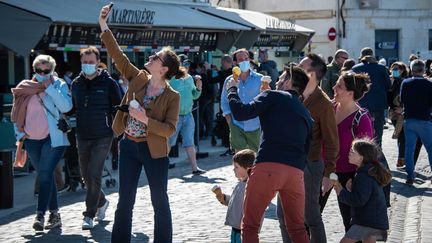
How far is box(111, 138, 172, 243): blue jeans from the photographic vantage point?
789 centimetres

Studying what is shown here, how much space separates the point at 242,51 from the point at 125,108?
144 inches

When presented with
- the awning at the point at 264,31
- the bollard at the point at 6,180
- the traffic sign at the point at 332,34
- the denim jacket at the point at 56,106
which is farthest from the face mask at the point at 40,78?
the traffic sign at the point at 332,34

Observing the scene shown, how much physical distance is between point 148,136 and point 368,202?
6.31 feet

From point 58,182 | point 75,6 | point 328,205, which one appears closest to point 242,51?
point 328,205

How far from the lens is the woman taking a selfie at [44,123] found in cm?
980

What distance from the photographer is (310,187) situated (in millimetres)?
7668

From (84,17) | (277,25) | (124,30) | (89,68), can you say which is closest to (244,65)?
(89,68)

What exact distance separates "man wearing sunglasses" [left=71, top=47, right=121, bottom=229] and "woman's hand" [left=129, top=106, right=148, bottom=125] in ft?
7.17

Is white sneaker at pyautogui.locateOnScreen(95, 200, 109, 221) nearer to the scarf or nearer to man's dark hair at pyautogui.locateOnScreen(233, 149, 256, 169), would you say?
the scarf

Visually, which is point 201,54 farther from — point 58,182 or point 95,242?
point 95,242

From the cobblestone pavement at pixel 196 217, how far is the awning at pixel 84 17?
3.14 m

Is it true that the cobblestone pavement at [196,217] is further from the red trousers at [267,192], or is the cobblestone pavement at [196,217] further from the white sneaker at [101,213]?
the red trousers at [267,192]

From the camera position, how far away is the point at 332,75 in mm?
14773

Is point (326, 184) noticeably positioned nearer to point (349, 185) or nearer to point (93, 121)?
point (349, 185)
